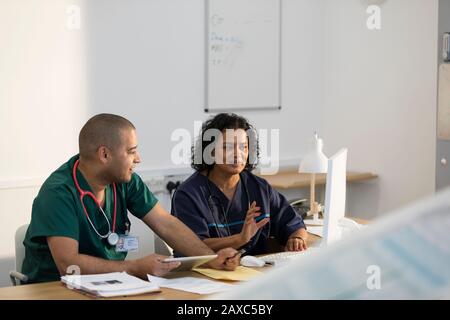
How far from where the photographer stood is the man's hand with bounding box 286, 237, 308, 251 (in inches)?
130

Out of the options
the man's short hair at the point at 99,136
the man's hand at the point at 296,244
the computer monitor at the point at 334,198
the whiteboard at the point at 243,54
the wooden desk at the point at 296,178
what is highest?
the whiteboard at the point at 243,54

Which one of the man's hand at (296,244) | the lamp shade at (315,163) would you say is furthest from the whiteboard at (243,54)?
the man's hand at (296,244)

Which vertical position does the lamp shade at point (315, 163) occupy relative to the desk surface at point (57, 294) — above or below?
above

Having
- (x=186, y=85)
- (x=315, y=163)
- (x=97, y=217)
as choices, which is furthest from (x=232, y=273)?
(x=186, y=85)

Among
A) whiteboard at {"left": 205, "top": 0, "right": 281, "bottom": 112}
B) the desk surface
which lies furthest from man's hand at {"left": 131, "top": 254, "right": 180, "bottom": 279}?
whiteboard at {"left": 205, "top": 0, "right": 281, "bottom": 112}

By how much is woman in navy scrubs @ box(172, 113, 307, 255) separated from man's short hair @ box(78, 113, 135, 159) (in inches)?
17.1

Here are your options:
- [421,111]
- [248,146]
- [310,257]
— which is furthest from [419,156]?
[310,257]

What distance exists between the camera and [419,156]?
5.25 metres

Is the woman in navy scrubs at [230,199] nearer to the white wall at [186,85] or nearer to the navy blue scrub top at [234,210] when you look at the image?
the navy blue scrub top at [234,210]

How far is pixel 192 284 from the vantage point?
8.66 feet

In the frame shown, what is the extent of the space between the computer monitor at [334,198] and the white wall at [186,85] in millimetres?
2101

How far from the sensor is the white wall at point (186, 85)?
171 inches

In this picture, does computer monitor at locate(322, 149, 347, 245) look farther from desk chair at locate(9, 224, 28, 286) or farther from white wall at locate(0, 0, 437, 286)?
white wall at locate(0, 0, 437, 286)
